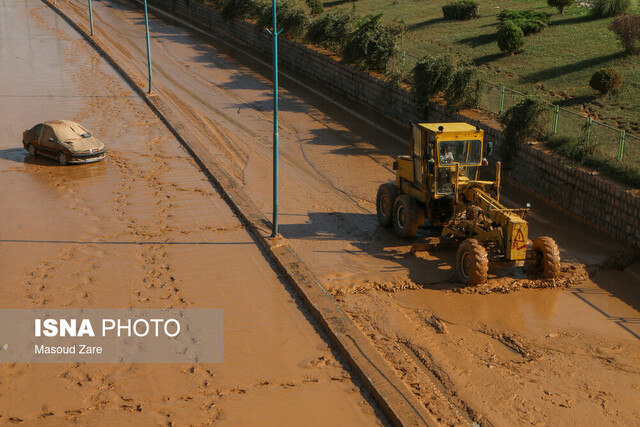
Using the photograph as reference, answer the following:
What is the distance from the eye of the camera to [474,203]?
651 inches

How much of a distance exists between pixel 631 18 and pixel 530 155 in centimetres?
1024

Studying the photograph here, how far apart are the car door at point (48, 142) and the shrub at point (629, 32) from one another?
845 inches

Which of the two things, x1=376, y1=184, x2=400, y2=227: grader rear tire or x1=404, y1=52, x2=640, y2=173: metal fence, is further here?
x1=404, y1=52, x2=640, y2=173: metal fence

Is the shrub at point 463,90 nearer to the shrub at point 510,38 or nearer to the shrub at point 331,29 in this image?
the shrub at point 510,38

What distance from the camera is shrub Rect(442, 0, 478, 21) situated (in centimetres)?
3844

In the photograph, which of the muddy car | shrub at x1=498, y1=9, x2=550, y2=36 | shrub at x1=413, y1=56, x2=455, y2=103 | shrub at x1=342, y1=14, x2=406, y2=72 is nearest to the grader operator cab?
shrub at x1=413, y1=56, x2=455, y2=103

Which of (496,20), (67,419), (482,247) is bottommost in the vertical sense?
(67,419)

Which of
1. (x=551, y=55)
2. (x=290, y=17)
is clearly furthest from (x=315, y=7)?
(x=551, y=55)

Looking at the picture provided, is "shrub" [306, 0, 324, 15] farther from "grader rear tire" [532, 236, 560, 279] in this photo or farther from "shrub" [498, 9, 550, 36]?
"grader rear tire" [532, 236, 560, 279]

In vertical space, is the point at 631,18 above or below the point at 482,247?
above

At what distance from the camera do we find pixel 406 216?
1758 cm

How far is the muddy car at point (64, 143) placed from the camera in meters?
24.5

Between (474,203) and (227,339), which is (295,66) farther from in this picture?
(227,339)

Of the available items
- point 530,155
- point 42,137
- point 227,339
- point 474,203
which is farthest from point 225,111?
point 227,339
